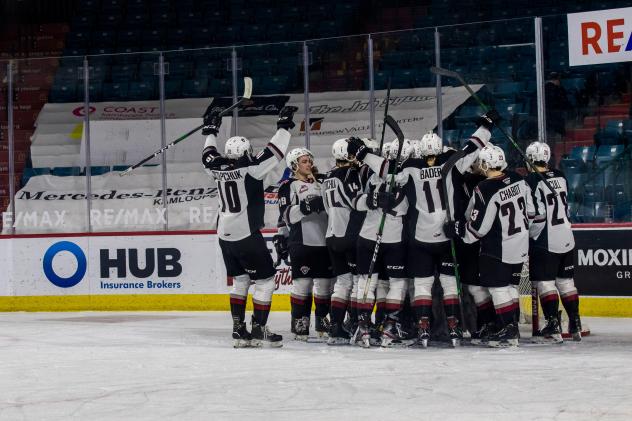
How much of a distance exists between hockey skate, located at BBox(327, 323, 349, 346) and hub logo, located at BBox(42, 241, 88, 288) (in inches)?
161

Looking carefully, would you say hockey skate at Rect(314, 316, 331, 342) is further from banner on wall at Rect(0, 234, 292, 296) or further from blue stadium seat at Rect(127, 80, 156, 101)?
blue stadium seat at Rect(127, 80, 156, 101)

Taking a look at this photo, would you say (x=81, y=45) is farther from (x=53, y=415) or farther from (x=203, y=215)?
(x=53, y=415)

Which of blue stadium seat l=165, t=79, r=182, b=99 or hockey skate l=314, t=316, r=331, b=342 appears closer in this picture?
hockey skate l=314, t=316, r=331, b=342

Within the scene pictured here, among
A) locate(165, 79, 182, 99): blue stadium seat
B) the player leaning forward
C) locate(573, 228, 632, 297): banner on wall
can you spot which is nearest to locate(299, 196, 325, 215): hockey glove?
the player leaning forward

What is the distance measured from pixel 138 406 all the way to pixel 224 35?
37.0ft

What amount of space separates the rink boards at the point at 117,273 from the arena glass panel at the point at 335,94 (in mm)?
1160

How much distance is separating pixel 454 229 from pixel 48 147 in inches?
209

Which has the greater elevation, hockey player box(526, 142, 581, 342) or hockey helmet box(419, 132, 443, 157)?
hockey helmet box(419, 132, 443, 157)

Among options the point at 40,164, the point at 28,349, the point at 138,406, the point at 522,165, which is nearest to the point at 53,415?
the point at 138,406

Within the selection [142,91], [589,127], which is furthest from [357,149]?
[142,91]

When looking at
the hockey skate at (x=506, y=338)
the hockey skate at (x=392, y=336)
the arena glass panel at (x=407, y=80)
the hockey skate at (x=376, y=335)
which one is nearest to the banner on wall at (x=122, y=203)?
the arena glass panel at (x=407, y=80)

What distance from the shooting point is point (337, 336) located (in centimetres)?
815

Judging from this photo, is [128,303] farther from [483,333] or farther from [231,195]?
[483,333]

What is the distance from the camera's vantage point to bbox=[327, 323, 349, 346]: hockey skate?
813 cm
